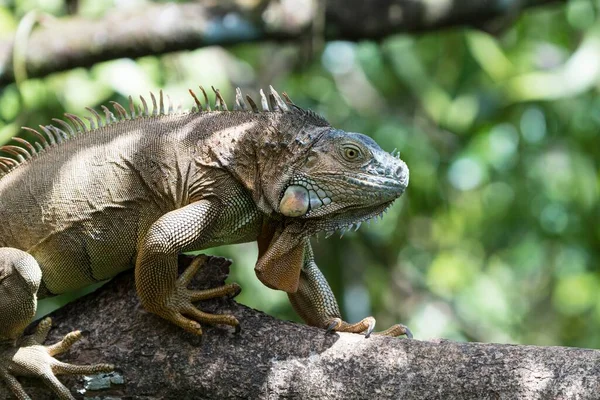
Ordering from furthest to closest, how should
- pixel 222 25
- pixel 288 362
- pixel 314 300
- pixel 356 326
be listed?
pixel 222 25, pixel 314 300, pixel 356 326, pixel 288 362

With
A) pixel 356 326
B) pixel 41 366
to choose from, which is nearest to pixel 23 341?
pixel 41 366

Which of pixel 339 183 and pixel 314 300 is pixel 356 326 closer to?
pixel 314 300

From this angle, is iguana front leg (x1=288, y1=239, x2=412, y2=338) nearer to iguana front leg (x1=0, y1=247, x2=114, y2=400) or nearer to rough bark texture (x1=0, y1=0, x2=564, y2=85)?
iguana front leg (x1=0, y1=247, x2=114, y2=400)

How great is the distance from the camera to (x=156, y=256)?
13.9 ft

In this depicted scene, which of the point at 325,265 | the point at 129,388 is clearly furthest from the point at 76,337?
the point at 325,265

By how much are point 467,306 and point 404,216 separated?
52.2 inches

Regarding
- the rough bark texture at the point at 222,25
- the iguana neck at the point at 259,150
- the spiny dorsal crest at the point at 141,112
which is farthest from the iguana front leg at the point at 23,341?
the rough bark texture at the point at 222,25

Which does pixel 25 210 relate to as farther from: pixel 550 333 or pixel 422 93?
pixel 550 333

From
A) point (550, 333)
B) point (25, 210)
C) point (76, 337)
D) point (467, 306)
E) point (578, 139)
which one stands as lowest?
point (550, 333)

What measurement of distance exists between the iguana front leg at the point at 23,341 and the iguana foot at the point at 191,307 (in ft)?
1.45

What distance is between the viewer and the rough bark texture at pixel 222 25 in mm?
6699

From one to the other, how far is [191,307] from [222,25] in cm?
329

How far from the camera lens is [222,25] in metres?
6.95

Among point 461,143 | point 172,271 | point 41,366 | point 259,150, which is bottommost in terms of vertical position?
point 461,143
